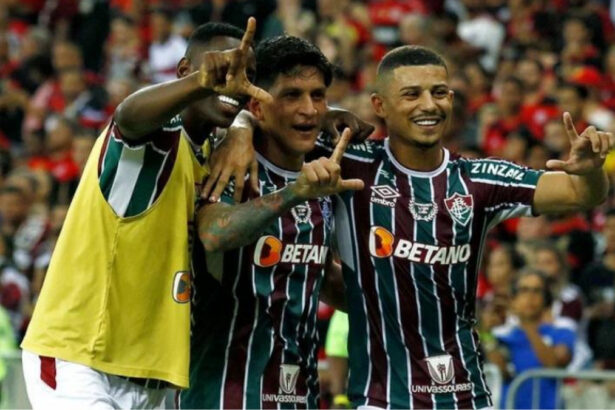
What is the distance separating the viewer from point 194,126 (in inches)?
248

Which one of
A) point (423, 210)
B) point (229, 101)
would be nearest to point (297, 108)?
point (229, 101)

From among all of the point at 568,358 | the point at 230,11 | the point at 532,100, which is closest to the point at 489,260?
the point at 568,358

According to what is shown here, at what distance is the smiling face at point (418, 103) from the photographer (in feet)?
21.5

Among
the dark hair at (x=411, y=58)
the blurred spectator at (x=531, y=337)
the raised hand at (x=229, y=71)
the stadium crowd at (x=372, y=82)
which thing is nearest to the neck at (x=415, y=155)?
the dark hair at (x=411, y=58)

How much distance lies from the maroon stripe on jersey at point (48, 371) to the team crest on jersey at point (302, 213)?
4.07 ft

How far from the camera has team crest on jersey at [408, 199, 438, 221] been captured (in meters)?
6.55

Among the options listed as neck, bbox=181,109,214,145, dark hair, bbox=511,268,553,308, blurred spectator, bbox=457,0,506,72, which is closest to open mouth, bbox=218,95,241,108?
neck, bbox=181,109,214,145

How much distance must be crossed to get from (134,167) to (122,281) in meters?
0.48

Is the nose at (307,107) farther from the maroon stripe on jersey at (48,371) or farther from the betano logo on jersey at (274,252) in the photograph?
the maroon stripe on jersey at (48,371)

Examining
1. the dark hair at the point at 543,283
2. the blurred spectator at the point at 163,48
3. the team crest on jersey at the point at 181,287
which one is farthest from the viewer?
the blurred spectator at the point at 163,48

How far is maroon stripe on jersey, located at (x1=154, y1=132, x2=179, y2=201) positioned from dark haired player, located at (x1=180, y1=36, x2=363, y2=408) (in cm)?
35

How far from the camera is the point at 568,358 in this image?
10.3m

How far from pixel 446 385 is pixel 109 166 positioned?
179cm

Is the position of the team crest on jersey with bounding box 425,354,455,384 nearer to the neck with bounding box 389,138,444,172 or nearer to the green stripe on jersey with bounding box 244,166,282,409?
the green stripe on jersey with bounding box 244,166,282,409
